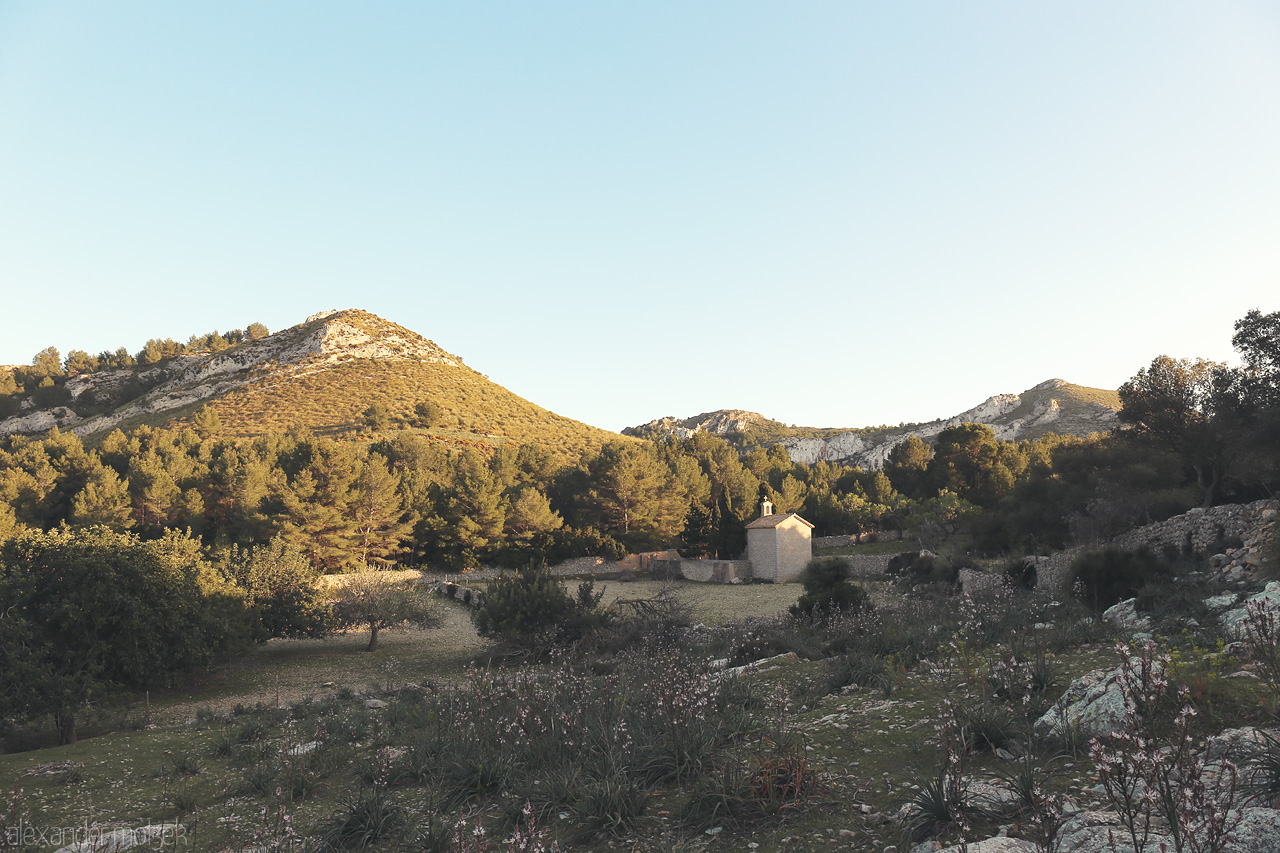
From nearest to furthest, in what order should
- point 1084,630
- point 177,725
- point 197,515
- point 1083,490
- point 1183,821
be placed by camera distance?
point 1183,821 < point 1084,630 < point 177,725 < point 1083,490 < point 197,515

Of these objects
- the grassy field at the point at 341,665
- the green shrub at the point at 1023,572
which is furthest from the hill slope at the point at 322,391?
the green shrub at the point at 1023,572

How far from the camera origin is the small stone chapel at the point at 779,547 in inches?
1484

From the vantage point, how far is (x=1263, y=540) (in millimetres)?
12898

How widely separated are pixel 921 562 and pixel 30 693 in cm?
2981

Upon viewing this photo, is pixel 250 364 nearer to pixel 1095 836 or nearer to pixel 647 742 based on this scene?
pixel 647 742

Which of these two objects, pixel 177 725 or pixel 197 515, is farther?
pixel 197 515

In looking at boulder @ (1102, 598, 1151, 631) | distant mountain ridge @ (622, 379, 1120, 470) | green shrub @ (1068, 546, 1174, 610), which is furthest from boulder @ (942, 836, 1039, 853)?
distant mountain ridge @ (622, 379, 1120, 470)

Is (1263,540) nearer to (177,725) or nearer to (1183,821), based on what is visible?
(1183,821)

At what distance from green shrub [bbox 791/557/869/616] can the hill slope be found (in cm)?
4923

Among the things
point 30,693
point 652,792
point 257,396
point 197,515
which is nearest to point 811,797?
point 652,792

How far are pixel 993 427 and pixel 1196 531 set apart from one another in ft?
281

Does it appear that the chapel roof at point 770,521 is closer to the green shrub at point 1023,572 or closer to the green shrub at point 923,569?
the green shrub at point 923,569

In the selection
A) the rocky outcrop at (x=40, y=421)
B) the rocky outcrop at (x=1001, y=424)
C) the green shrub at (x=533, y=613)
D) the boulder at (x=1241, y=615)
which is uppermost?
the rocky outcrop at (x=40, y=421)

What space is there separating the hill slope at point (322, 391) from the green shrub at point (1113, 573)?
2210 inches
